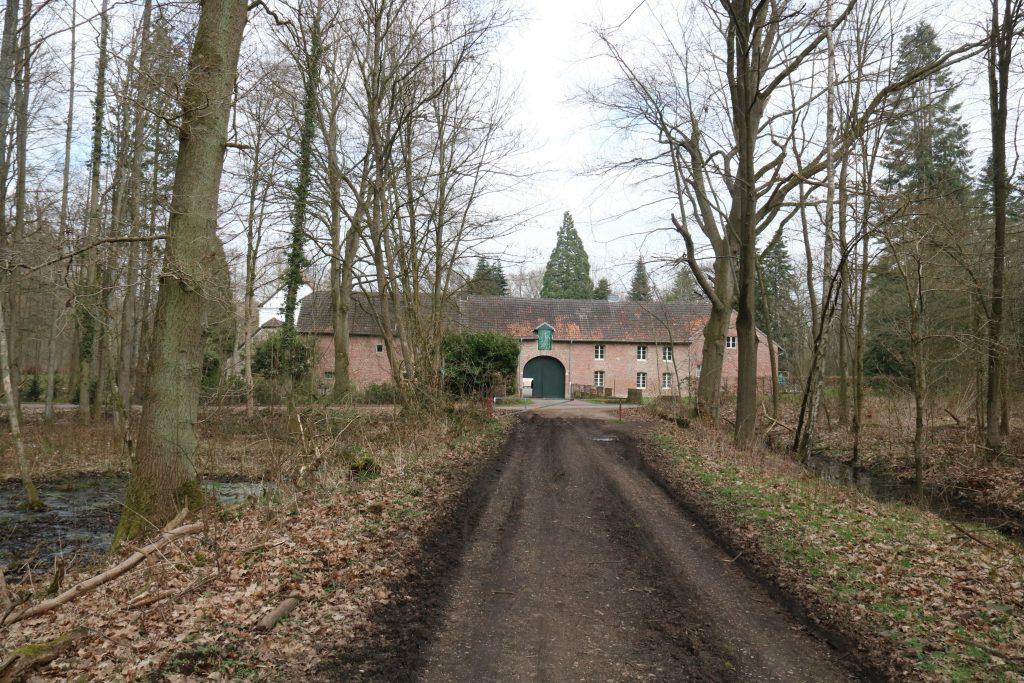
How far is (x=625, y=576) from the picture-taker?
262 inches

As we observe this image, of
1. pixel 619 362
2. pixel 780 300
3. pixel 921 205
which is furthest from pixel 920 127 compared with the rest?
pixel 780 300

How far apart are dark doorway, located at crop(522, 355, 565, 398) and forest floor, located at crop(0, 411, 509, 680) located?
27832 mm

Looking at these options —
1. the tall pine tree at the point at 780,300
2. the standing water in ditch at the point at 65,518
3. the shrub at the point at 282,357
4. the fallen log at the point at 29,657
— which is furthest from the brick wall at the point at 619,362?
the fallen log at the point at 29,657

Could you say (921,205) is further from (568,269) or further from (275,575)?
(568,269)

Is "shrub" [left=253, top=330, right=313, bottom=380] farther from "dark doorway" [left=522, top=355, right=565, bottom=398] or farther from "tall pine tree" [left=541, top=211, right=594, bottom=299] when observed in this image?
"tall pine tree" [left=541, top=211, right=594, bottom=299]

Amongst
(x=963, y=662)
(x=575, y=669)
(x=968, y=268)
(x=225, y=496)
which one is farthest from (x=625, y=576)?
(x=968, y=268)

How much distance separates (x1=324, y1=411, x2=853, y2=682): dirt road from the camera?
465 centimetres

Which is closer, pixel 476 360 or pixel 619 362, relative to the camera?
pixel 476 360

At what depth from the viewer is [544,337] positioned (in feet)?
131

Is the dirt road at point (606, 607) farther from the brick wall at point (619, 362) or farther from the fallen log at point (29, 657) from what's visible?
the brick wall at point (619, 362)

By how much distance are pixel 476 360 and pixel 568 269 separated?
109ft

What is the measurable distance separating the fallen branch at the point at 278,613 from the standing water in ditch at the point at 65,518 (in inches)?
135

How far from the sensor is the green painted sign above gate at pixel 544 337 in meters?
40.0

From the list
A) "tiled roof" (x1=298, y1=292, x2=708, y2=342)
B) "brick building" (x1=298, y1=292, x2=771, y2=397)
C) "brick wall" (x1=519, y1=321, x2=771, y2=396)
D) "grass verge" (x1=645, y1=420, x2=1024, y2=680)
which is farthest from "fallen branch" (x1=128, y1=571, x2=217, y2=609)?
"brick wall" (x1=519, y1=321, x2=771, y2=396)
